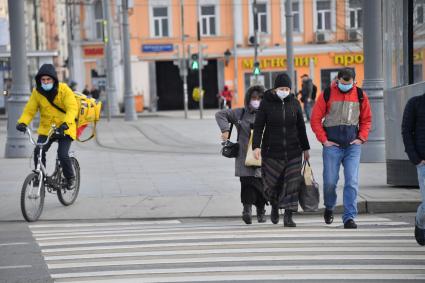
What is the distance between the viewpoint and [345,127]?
10.3m

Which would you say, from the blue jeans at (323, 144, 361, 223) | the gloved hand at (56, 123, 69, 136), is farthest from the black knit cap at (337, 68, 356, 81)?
the gloved hand at (56, 123, 69, 136)

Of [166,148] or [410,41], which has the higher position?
[410,41]

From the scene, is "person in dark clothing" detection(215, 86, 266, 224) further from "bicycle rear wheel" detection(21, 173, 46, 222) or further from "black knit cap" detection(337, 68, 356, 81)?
"bicycle rear wheel" detection(21, 173, 46, 222)

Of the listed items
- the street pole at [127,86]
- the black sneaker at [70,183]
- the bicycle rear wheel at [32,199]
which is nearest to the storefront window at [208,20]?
the street pole at [127,86]

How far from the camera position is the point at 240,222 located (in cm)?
1141

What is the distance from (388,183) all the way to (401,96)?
1.27 metres

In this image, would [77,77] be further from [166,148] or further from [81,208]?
[81,208]

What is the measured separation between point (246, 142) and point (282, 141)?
24.0 inches

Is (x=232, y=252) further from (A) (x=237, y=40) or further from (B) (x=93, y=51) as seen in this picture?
(B) (x=93, y=51)

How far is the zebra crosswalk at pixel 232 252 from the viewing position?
7664mm

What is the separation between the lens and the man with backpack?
10312mm

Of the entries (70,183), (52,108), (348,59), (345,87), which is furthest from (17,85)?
(348,59)

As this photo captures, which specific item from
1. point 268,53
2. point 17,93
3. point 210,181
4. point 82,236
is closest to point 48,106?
point 82,236

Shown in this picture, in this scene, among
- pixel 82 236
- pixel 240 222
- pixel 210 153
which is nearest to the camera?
pixel 82 236
